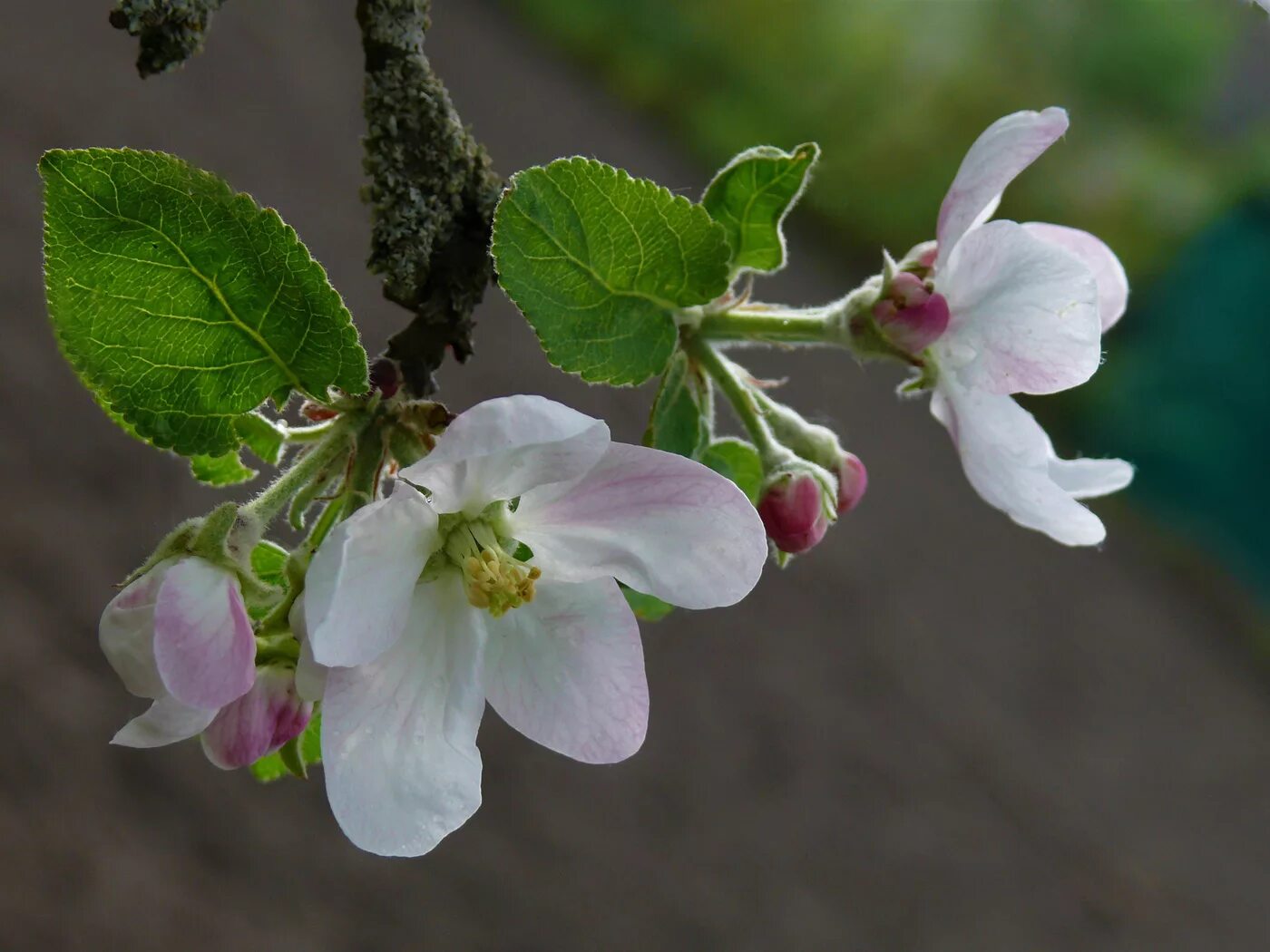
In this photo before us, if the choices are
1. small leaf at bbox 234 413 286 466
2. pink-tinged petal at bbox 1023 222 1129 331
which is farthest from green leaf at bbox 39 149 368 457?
pink-tinged petal at bbox 1023 222 1129 331

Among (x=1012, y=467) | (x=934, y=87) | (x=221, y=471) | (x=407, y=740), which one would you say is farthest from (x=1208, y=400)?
(x=407, y=740)

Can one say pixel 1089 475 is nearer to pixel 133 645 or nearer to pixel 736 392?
pixel 736 392

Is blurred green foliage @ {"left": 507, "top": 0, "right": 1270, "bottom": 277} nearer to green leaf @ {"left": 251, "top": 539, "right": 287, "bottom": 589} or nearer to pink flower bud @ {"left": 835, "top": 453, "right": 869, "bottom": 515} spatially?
pink flower bud @ {"left": 835, "top": 453, "right": 869, "bottom": 515}

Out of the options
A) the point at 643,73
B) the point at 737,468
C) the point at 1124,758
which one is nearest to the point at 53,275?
the point at 737,468

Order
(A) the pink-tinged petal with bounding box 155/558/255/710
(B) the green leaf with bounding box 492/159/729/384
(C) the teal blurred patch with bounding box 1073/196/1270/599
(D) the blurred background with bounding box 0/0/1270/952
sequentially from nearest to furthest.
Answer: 1. (A) the pink-tinged petal with bounding box 155/558/255/710
2. (B) the green leaf with bounding box 492/159/729/384
3. (D) the blurred background with bounding box 0/0/1270/952
4. (C) the teal blurred patch with bounding box 1073/196/1270/599

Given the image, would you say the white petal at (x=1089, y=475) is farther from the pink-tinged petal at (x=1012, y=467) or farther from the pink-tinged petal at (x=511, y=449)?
the pink-tinged petal at (x=511, y=449)

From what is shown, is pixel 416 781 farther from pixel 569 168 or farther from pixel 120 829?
pixel 120 829
